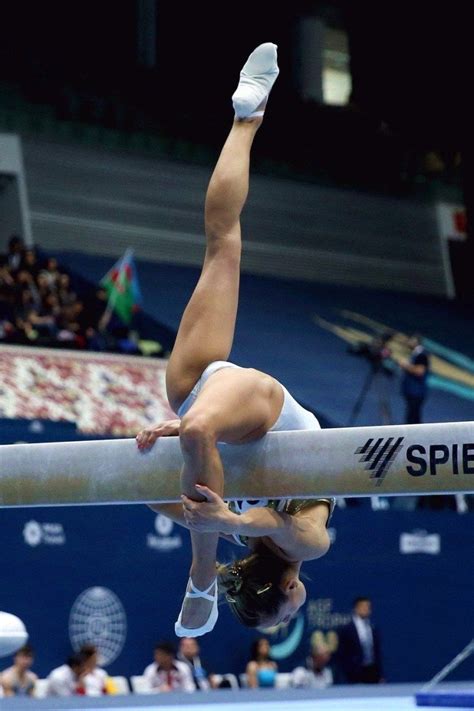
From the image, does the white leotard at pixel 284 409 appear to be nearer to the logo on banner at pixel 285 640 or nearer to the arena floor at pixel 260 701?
the arena floor at pixel 260 701

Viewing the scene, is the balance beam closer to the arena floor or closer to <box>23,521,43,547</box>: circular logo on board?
the arena floor

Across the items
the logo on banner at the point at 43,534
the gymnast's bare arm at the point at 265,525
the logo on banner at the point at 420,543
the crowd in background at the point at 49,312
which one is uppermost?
the gymnast's bare arm at the point at 265,525

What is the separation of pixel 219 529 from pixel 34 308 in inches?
404

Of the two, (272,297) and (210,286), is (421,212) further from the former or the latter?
(210,286)

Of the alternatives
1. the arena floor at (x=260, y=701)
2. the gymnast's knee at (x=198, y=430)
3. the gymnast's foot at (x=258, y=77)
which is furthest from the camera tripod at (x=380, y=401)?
the gymnast's knee at (x=198, y=430)

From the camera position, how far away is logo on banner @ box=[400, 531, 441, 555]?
11.9m

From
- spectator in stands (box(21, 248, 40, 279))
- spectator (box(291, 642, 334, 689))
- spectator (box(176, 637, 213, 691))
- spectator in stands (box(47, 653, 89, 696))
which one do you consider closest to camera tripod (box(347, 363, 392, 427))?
spectator (box(291, 642, 334, 689))

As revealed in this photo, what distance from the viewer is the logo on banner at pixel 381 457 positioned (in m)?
4.33

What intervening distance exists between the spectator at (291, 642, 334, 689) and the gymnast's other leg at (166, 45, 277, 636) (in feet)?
21.8

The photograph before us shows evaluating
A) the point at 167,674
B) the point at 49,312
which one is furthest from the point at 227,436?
the point at 49,312

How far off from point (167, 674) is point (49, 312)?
5.37 meters

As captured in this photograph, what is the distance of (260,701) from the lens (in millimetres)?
7820

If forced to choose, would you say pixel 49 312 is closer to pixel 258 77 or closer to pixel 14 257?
pixel 14 257

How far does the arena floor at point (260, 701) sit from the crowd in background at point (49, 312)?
Answer: 590 centimetres
